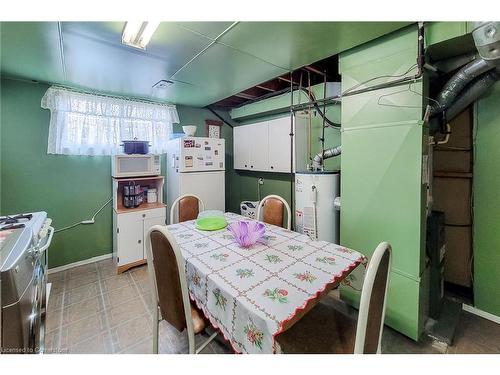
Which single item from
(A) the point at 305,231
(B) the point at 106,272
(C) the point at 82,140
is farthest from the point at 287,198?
→ (C) the point at 82,140

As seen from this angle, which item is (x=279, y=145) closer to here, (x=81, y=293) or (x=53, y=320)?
(x=81, y=293)

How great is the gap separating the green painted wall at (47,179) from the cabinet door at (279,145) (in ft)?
7.23

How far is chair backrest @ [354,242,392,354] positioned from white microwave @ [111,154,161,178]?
9.14 ft

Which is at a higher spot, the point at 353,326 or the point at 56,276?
the point at 353,326

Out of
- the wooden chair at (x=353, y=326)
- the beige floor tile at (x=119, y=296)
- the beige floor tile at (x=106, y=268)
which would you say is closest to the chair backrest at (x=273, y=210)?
the wooden chair at (x=353, y=326)

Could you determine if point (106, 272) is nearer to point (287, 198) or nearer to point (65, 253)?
point (65, 253)

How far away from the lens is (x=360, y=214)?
6.39 feet

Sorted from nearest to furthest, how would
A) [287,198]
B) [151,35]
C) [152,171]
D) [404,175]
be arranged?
[151,35]
[404,175]
[152,171]
[287,198]

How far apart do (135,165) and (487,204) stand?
12.0 ft

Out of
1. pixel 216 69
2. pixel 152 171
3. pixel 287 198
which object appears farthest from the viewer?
pixel 287 198

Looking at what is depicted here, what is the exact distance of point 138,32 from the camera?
4.96 ft

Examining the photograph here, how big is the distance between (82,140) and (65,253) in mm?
1389

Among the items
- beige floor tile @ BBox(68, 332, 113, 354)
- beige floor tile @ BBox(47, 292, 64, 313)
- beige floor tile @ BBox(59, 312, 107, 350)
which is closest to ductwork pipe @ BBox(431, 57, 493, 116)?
beige floor tile @ BBox(68, 332, 113, 354)

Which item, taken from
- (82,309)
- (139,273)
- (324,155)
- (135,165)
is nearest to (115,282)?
(139,273)
